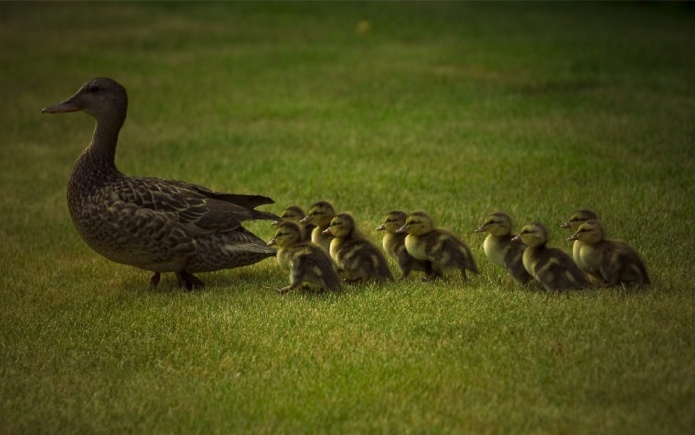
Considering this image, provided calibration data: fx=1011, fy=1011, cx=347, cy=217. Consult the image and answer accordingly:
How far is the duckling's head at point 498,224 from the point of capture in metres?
6.98

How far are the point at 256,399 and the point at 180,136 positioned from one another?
312 inches

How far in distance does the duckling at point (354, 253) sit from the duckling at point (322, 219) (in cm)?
29

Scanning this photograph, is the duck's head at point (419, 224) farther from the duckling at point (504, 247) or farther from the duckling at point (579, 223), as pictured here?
the duckling at point (579, 223)

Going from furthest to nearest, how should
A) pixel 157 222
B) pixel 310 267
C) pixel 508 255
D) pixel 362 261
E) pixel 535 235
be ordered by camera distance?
pixel 157 222 → pixel 362 261 → pixel 508 255 → pixel 310 267 → pixel 535 235

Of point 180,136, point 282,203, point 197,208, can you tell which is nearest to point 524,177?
point 282,203

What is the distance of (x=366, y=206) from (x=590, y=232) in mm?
3090

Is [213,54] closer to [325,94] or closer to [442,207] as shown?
[325,94]

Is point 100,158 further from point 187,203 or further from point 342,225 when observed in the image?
point 342,225

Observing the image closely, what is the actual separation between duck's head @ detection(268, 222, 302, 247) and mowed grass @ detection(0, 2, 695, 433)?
14.4 inches

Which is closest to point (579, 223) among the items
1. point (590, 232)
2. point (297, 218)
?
point (590, 232)

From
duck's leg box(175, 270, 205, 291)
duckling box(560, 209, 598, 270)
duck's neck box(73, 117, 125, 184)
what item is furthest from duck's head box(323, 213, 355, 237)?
duck's neck box(73, 117, 125, 184)

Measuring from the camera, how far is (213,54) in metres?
18.0

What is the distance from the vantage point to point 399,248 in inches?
290

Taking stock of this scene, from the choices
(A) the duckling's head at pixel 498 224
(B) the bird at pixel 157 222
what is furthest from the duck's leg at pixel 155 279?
(A) the duckling's head at pixel 498 224
